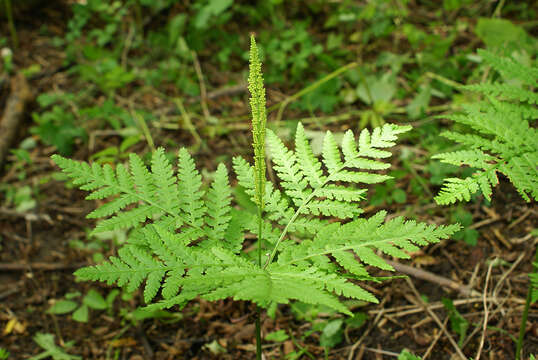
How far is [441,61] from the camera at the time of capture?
4094 mm

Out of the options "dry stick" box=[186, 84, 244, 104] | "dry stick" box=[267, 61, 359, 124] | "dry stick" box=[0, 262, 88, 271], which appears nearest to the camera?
"dry stick" box=[0, 262, 88, 271]

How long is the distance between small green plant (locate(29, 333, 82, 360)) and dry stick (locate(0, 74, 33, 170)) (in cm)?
203

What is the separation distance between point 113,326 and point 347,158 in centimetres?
187

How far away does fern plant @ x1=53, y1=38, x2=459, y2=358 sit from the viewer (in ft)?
4.17

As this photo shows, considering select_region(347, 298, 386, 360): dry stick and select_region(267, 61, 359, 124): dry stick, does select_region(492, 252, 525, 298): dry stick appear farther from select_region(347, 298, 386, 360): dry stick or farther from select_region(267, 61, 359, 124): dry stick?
select_region(267, 61, 359, 124): dry stick

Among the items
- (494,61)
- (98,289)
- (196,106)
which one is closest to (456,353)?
(494,61)

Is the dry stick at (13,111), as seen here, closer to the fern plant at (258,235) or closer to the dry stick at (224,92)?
the dry stick at (224,92)

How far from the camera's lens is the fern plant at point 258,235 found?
127 centimetres

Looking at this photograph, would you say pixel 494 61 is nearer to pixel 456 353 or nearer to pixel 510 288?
pixel 510 288

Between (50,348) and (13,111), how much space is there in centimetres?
284

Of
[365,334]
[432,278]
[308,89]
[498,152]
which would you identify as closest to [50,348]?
[365,334]

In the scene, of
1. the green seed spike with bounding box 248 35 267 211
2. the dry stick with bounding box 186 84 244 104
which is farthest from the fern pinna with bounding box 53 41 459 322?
the dry stick with bounding box 186 84 244 104

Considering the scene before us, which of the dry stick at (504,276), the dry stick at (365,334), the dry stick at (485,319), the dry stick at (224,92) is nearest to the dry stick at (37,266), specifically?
the dry stick at (365,334)

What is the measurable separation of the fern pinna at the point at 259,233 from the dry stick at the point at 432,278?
1004 millimetres
